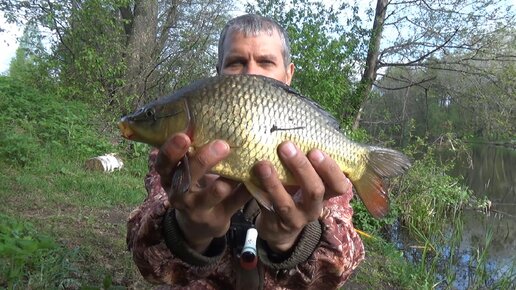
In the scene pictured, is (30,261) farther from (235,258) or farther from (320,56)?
(320,56)

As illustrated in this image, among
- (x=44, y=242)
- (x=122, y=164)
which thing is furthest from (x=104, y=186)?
(x=44, y=242)

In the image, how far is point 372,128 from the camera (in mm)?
11953

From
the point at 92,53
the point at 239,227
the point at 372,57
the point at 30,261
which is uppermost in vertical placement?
the point at 372,57

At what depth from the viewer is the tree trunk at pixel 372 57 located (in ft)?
35.5

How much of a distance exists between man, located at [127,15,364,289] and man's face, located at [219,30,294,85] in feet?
2.05

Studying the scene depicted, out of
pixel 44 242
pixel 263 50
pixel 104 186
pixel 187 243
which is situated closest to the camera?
pixel 187 243

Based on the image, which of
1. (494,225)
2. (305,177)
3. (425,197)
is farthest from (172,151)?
(494,225)

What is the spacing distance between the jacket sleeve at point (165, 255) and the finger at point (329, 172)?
486mm

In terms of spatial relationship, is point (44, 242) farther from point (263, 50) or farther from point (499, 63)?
point (499, 63)

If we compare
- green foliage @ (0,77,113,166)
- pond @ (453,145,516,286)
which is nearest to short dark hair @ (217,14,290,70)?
pond @ (453,145,516,286)

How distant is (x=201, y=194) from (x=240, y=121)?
28 cm

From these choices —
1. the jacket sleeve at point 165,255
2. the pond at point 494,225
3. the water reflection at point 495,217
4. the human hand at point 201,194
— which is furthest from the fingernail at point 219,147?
the water reflection at point 495,217

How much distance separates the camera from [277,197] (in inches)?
57.5

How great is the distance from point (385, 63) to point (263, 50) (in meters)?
9.78
